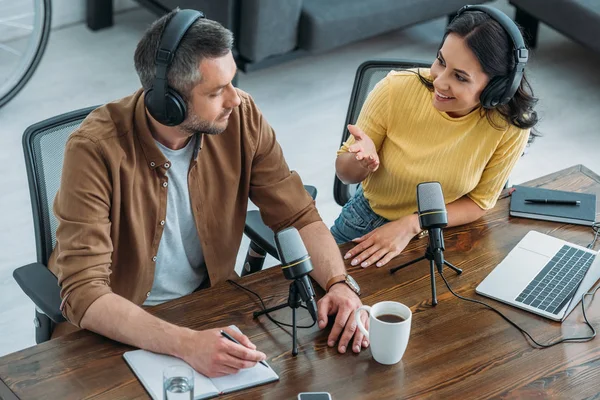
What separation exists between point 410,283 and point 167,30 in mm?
706

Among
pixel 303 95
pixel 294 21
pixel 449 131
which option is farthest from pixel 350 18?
pixel 449 131

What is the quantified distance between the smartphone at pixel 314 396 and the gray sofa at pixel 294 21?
230 centimetres

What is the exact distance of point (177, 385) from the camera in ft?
5.09

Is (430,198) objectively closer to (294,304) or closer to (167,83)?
(294,304)

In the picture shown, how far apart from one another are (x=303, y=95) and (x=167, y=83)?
7.58 feet

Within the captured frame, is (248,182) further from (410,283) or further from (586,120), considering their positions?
(586,120)

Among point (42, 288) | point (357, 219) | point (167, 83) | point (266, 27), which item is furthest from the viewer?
point (266, 27)

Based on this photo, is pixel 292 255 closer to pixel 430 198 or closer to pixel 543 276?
pixel 430 198

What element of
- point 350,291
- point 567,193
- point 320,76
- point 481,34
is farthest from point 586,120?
point 350,291

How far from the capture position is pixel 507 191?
90.0 inches

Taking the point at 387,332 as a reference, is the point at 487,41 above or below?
above

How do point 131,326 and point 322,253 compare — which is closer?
point 131,326

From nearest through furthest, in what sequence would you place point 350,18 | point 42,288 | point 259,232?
point 42,288
point 259,232
point 350,18

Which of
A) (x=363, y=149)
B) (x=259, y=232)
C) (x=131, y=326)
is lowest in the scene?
(x=259, y=232)
